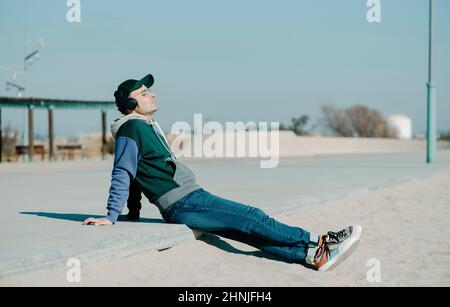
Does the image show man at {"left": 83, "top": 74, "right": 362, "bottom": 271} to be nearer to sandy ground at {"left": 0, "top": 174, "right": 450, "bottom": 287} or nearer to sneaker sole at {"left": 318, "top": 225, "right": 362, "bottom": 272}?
sneaker sole at {"left": 318, "top": 225, "right": 362, "bottom": 272}

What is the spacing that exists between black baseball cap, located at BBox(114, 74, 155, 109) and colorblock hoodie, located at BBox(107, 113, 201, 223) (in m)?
0.23

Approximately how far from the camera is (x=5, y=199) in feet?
35.0

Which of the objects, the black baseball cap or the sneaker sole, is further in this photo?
the black baseball cap

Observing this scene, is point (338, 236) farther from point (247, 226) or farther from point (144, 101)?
point (144, 101)

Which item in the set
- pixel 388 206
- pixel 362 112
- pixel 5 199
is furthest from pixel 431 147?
pixel 362 112

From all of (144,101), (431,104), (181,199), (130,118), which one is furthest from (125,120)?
(431,104)

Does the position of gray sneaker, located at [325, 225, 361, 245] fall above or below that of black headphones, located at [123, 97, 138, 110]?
below

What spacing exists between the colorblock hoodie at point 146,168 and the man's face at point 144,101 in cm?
14

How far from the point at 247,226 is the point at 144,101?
4.90 ft

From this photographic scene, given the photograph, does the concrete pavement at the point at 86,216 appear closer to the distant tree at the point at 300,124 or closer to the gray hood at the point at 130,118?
the gray hood at the point at 130,118

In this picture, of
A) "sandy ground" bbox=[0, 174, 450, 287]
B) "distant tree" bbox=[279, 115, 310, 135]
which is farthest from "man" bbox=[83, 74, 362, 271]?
"distant tree" bbox=[279, 115, 310, 135]

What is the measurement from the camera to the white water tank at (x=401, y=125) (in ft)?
296

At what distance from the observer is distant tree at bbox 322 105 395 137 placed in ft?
284

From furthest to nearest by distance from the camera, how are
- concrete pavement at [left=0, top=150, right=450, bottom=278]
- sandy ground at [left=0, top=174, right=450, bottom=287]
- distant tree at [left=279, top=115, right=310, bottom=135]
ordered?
distant tree at [left=279, top=115, right=310, bottom=135] < concrete pavement at [left=0, top=150, right=450, bottom=278] < sandy ground at [left=0, top=174, right=450, bottom=287]
